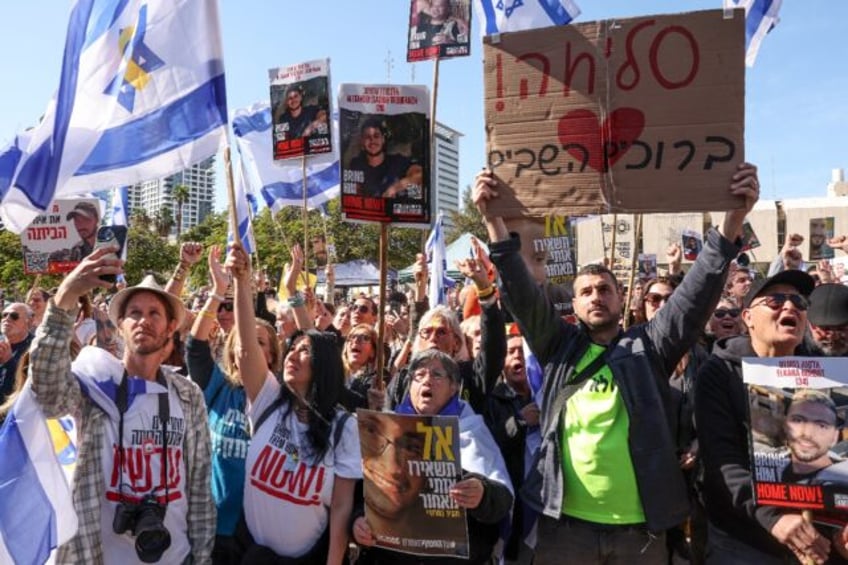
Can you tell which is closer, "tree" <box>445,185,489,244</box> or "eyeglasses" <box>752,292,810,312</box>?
"eyeglasses" <box>752,292,810,312</box>

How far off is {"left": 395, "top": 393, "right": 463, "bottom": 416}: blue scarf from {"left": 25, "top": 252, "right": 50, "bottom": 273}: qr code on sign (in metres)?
5.56

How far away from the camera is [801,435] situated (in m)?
2.46

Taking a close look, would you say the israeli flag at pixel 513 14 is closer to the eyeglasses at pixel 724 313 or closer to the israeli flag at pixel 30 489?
the eyeglasses at pixel 724 313

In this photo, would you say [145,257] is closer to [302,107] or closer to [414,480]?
[302,107]

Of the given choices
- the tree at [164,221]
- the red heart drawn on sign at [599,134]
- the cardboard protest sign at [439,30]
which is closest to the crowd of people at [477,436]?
the red heart drawn on sign at [599,134]

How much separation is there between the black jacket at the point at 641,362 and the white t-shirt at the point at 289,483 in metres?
0.87

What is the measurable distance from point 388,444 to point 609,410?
3.02 feet

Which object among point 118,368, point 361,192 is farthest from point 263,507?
point 361,192

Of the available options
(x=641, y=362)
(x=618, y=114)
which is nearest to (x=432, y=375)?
(x=641, y=362)

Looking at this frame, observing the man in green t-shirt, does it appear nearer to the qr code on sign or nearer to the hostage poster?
the hostage poster

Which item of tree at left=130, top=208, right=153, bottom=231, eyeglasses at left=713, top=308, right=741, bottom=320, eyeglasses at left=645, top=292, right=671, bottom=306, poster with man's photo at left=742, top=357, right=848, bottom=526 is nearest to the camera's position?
poster with man's photo at left=742, top=357, right=848, bottom=526

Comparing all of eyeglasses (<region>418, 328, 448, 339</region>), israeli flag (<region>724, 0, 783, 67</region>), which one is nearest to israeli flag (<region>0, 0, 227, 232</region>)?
eyeglasses (<region>418, 328, 448, 339</region>)

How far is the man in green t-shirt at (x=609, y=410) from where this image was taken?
2725mm

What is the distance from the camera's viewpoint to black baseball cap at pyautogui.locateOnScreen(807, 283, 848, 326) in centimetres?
332
